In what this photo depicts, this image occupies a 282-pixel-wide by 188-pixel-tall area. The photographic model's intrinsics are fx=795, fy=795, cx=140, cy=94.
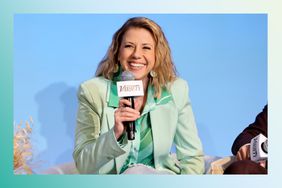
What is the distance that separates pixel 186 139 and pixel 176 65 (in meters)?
0.46

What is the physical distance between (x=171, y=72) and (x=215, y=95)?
0.32 meters

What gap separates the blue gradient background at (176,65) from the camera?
4941 mm

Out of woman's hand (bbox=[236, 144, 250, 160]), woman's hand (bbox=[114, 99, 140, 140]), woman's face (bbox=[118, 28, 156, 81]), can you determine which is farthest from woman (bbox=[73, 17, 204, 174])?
woman's hand (bbox=[236, 144, 250, 160])

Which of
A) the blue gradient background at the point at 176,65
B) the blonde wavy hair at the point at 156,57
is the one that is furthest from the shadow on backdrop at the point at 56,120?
the blonde wavy hair at the point at 156,57

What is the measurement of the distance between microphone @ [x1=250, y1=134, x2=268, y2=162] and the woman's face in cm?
78

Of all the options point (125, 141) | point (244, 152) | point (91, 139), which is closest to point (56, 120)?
point (91, 139)

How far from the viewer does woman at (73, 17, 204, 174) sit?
189 inches

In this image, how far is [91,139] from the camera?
4816 millimetres

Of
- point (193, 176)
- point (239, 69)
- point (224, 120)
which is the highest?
point (239, 69)

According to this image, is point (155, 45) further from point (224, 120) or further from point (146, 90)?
point (224, 120)

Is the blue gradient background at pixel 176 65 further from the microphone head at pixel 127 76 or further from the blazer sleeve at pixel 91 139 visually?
the microphone head at pixel 127 76
